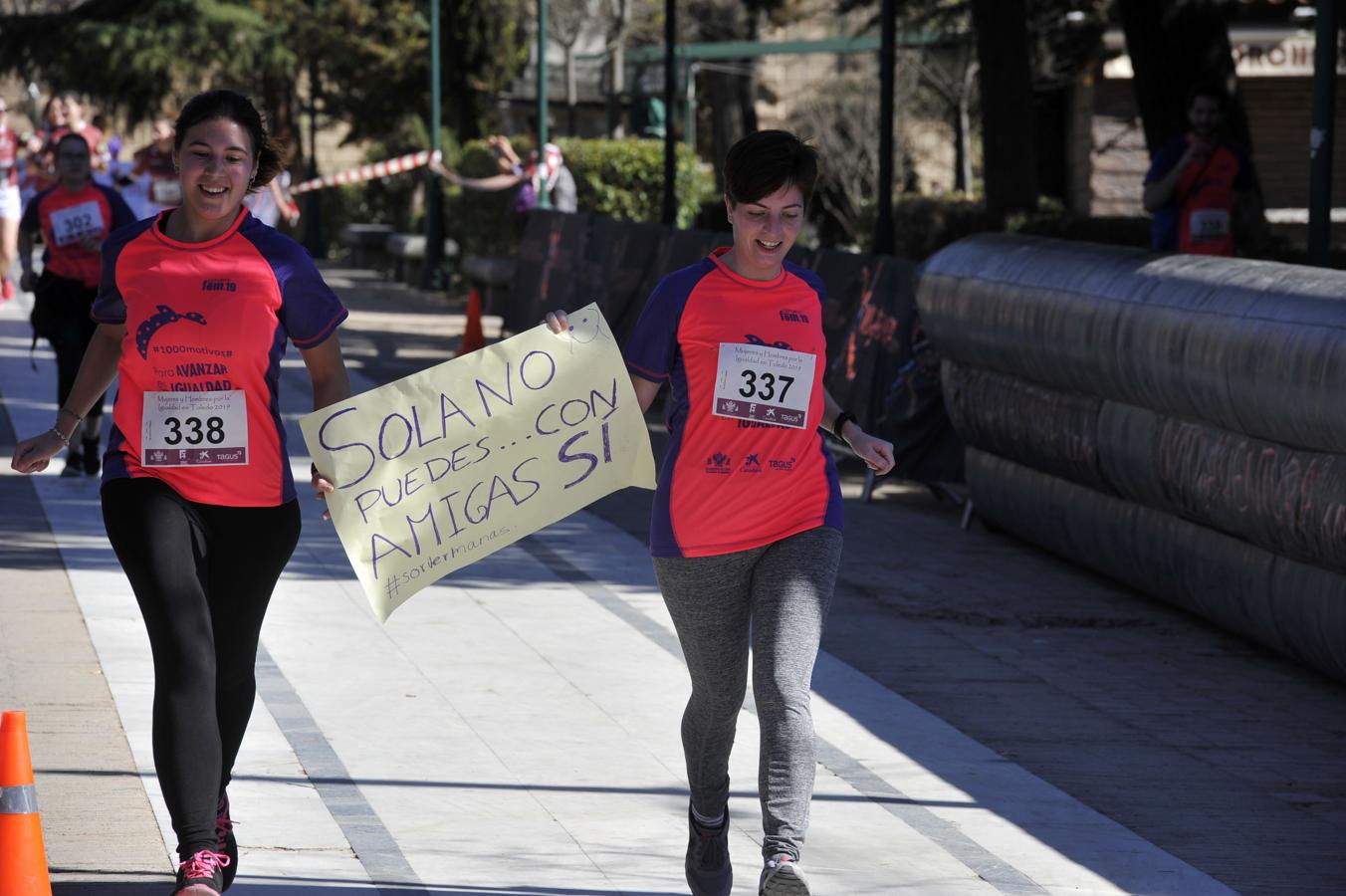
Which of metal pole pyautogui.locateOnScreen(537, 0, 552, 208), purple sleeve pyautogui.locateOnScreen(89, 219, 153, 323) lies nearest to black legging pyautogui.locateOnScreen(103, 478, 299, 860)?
A: purple sleeve pyautogui.locateOnScreen(89, 219, 153, 323)

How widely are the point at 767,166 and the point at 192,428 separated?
141cm

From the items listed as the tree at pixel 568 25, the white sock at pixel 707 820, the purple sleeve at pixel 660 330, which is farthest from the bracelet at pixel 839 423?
the tree at pixel 568 25

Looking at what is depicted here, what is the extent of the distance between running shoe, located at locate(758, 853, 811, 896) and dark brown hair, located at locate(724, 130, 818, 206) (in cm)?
148

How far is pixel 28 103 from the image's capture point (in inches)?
2472

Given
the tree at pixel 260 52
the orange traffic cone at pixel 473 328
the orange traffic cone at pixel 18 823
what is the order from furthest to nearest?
the tree at pixel 260 52 < the orange traffic cone at pixel 473 328 < the orange traffic cone at pixel 18 823

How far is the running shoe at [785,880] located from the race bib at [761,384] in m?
1.00

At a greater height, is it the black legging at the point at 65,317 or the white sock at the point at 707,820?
the black legging at the point at 65,317

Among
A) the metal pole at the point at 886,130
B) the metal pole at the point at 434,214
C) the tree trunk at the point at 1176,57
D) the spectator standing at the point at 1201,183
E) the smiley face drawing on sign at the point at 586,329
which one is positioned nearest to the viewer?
the smiley face drawing on sign at the point at 586,329

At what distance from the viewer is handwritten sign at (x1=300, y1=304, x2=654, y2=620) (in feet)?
17.0

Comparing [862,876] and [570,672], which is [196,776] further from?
[570,672]

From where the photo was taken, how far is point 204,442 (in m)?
4.85

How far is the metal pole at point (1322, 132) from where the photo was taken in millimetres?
10156

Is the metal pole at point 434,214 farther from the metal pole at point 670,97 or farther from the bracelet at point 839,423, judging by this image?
the bracelet at point 839,423

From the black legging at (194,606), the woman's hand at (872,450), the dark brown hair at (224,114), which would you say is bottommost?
the black legging at (194,606)
